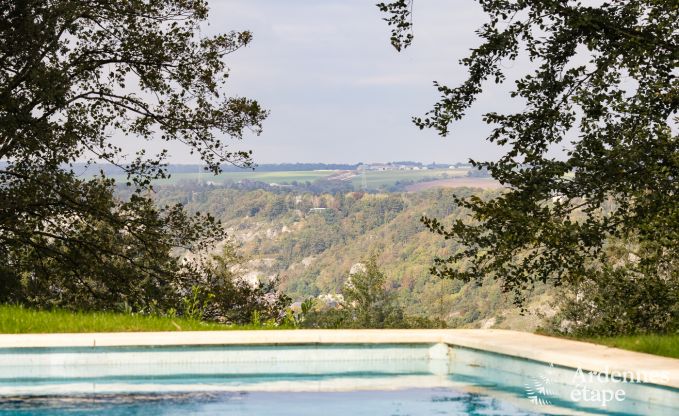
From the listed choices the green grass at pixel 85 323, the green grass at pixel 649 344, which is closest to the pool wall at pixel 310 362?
the green grass at pixel 649 344

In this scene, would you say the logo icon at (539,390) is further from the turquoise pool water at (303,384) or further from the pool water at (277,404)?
the pool water at (277,404)

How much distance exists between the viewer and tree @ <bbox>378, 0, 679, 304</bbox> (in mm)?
16234

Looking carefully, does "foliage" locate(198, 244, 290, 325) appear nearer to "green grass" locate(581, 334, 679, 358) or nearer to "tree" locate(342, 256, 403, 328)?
"green grass" locate(581, 334, 679, 358)

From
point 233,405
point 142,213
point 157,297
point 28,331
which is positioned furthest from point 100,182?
point 233,405

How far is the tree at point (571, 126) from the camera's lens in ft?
53.3

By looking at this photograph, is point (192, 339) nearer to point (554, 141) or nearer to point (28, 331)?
point (28, 331)

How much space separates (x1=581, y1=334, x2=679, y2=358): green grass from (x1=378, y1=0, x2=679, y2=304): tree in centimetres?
427

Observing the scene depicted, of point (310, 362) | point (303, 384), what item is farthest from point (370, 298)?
point (303, 384)

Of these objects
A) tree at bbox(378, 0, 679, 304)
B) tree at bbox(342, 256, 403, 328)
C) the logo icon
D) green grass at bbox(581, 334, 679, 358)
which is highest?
tree at bbox(378, 0, 679, 304)

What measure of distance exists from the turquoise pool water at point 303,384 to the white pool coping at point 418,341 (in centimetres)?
10

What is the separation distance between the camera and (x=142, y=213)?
21266 mm

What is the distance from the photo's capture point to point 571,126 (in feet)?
58.2

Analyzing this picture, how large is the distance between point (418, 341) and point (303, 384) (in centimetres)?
188

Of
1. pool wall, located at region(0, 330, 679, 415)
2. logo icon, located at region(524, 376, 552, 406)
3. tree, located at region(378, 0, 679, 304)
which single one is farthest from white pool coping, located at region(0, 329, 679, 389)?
tree, located at region(378, 0, 679, 304)
